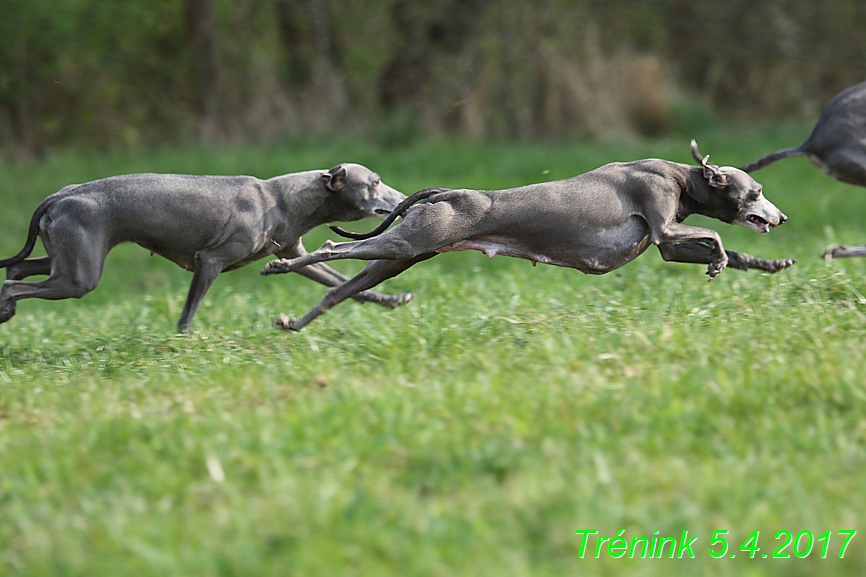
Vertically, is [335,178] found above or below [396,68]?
above

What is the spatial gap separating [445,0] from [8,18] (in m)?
8.36

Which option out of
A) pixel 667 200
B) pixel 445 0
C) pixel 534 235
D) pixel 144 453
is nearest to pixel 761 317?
pixel 667 200

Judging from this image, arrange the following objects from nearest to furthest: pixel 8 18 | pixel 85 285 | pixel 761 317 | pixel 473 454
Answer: pixel 473 454
pixel 761 317
pixel 85 285
pixel 8 18

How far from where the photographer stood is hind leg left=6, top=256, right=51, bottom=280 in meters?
6.93

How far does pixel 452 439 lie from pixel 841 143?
4397mm

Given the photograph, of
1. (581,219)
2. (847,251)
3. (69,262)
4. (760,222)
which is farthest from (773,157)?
(69,262)

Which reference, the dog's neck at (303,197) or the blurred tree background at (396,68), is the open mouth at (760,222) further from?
the blurred tree background at (396,68)

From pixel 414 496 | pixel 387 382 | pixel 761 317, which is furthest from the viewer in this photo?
pixel 761 317

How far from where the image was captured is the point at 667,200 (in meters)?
6.02

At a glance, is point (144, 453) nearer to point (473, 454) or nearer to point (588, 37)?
point (473, 454)

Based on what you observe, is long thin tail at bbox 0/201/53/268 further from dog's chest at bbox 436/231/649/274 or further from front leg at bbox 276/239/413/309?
dog's chest at bbox 436/231/649/274

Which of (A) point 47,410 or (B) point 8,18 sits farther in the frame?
(B) point 8,18

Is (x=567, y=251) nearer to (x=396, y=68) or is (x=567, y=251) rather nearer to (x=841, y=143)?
(x=841, y=143)

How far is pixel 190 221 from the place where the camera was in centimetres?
667
